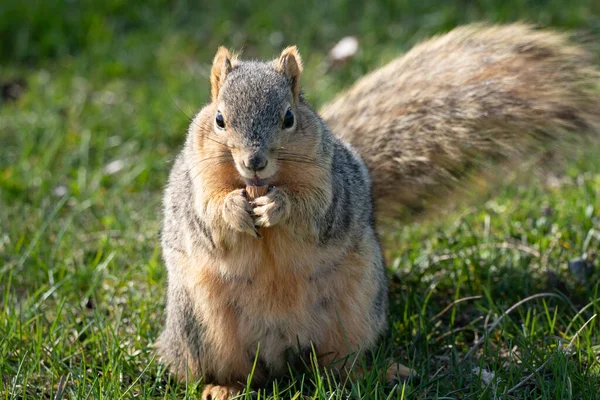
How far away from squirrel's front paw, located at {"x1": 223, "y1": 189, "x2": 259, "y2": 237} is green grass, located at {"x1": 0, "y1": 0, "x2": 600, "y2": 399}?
44 centimetres

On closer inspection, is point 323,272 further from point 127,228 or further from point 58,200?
point 58,200

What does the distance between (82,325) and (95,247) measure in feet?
2.14

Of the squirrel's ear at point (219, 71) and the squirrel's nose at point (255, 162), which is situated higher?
the squirrel's ear at point (219, 71)

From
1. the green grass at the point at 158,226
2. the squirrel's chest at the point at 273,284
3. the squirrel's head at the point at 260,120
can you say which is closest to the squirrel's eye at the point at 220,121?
the squirrel's head at the point at 260,120

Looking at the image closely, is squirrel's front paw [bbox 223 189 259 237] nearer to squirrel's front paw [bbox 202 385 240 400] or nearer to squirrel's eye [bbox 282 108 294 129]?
squirrel's eye [bbox 282 108 294 129]

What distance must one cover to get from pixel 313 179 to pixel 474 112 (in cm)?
73

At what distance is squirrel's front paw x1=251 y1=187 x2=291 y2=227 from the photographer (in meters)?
2.21

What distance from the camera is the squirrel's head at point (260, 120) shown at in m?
2.12

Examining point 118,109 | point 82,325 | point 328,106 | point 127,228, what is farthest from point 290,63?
point 118,109

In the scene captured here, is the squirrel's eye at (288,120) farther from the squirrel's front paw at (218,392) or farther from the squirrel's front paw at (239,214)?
the squirrel's front paw at (218,392)

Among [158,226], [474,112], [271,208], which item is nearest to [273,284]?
[271,208]

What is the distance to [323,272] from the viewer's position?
2.38 metres

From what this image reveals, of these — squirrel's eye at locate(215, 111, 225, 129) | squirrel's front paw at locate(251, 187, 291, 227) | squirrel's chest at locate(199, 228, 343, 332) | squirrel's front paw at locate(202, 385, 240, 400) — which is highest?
squirrel's eye at locate(215, 111, 225, 129)

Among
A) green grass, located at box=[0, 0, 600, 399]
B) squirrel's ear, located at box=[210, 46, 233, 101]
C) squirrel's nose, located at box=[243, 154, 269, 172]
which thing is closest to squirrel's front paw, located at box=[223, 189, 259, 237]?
squirrel's nose, located at box=[243, 154, 269, 172]
